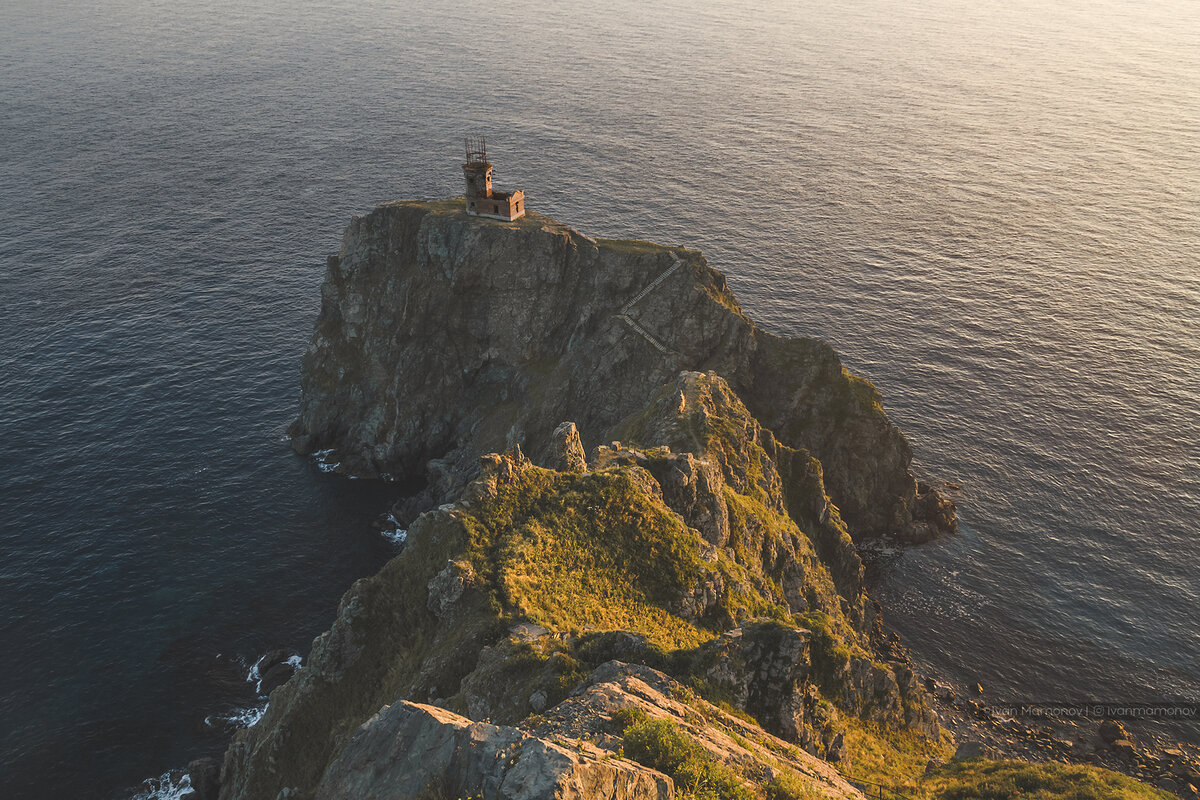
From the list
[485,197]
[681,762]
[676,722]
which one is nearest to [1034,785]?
[676,722]

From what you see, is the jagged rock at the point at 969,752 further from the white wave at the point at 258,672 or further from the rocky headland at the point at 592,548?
the white wave at the point at 258,672

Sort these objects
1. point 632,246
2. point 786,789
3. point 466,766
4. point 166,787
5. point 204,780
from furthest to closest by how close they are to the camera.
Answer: point 632,246
point 166,787
point 204,780
point 786,789
point 466,766

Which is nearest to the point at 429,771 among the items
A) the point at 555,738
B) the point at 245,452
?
the point at 555,738

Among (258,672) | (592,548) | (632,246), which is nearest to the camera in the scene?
(592,548)

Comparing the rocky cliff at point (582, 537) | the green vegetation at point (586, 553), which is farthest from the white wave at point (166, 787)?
the green vegetation at point (586, 553)

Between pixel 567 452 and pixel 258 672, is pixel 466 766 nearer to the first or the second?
pixel 567 452

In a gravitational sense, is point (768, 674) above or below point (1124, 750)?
above

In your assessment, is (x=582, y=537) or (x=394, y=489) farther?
(x=394, y=489)

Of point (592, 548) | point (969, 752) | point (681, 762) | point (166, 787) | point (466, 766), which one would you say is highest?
point (466, 766)

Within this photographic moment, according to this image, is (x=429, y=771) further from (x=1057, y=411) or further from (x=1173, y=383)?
(x=1173, y=383)
